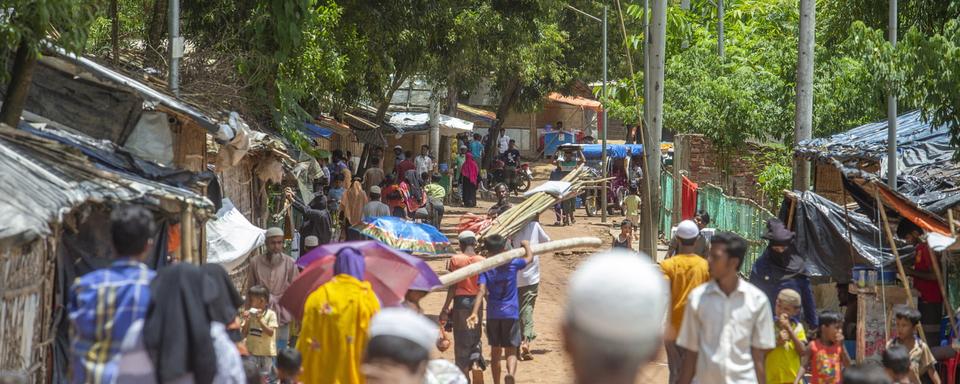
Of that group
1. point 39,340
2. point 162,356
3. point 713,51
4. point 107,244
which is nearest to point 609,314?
point 162,356

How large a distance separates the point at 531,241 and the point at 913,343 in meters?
4.78

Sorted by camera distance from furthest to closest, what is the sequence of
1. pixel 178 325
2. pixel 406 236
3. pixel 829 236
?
1. pixel 406 236
2. pixel 829 236
3. pixel 178 325

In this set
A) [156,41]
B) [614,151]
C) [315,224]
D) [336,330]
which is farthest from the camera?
[614,151]

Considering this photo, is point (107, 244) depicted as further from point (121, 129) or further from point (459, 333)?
point (459, 333)

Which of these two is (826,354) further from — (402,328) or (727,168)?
(727,168)

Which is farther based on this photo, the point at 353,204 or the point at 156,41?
the point at 353,204

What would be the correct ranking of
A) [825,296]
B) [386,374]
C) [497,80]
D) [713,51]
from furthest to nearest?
[497,80]
[713,51]
[825,296]
[386,374]

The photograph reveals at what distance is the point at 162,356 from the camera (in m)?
5.25

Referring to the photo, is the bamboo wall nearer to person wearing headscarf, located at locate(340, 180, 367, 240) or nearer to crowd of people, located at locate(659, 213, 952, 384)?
crowd of people, located at locate(659, 213, 952, 384)

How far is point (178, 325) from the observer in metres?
5.25

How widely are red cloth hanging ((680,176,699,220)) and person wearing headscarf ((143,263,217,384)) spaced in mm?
16694

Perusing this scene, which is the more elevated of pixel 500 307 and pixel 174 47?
pixel 174 47

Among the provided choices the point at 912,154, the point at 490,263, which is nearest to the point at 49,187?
the point at 490,263

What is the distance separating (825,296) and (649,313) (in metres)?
11.7
